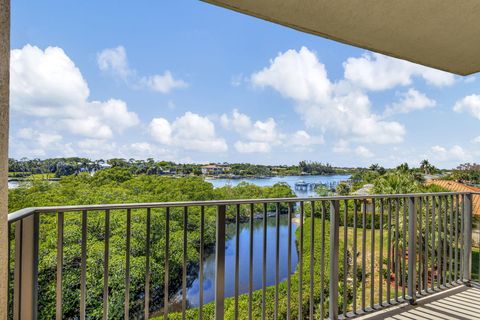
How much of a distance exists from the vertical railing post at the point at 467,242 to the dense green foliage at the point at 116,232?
7.74 meters

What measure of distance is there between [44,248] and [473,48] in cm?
1394

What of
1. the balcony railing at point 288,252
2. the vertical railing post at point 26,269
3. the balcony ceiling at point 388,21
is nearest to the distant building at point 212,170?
the balcony railing at point 288,252

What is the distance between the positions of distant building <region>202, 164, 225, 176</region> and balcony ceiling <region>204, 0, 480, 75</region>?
14.8 m

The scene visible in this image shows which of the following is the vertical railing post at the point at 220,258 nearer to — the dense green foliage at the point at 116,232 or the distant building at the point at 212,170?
the dense green foliage at the point at 116,232

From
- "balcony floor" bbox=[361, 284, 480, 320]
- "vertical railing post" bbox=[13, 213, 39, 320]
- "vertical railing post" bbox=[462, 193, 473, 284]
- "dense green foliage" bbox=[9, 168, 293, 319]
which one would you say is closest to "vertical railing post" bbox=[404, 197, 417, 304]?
"balcony floor" bbox=[361, 284, 480, 320]

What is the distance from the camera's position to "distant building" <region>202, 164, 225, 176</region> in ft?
56.6

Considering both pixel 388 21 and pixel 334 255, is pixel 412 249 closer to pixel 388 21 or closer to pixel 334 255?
pixel 334 255

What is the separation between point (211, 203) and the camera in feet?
6.11

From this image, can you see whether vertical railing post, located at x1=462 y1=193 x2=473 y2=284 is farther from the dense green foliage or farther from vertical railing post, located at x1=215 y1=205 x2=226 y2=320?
the dense green foliage

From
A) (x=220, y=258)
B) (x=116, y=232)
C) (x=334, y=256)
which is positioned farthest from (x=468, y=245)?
(x=116, y=232)

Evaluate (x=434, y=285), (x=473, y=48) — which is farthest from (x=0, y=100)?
(x=434, y=285)

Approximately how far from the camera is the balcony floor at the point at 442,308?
234cm

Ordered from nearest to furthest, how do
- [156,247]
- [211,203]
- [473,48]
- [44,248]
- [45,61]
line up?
[211,203]
[473,48]
[44,248]
[156,247]
[45,61]

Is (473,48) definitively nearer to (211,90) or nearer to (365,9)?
(365,9)
